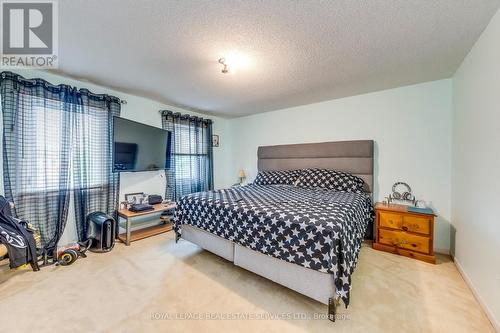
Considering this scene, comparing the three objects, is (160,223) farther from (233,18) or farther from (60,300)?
(233,18)

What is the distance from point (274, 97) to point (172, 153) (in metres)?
2.15

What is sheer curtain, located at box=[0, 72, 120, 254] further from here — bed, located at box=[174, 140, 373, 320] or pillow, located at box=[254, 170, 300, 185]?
pillow, located at box=[254, 170, 300, 185]

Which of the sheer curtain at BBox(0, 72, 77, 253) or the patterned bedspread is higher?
the sheer curtain at BBox(0, 72, 77, 253)

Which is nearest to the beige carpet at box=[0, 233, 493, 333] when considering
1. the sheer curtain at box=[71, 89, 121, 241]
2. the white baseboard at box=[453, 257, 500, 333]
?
the white baseboard at box=[453, 257, 500, 333]

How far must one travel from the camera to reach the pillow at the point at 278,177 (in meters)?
3.46

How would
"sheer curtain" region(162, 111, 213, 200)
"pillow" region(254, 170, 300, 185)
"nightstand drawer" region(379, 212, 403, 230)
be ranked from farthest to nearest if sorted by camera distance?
1. "sheer curtain" region(162, 111, 213, 200)
2. "pillow" region(254, 170, 300, 185)
3. "nightstand drawer" region(379, 212, 403, 230)

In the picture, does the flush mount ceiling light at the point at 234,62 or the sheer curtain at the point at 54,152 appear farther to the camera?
the sheer curtain at the point at 54,152

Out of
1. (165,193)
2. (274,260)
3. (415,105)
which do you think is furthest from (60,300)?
(415,105)

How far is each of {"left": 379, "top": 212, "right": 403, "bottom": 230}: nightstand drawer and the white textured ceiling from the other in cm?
175

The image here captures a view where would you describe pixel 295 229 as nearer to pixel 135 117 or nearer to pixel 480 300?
pixel 480 300

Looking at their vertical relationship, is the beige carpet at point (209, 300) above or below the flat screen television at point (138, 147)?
below

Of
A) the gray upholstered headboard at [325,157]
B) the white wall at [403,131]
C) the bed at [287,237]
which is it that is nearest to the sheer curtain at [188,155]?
the gray upholstered headboard at [325,157]

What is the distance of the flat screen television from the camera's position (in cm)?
276

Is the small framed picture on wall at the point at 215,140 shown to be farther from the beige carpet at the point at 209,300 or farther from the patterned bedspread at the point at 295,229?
the beige carpet at the point at 209,300
